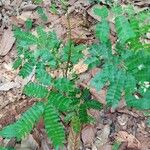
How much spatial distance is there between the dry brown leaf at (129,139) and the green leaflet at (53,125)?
779mm

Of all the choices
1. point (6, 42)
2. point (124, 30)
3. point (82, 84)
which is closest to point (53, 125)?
point (124, 30)

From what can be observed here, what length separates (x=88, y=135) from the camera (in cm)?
258

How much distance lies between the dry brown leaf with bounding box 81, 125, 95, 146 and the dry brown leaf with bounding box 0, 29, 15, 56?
0.99 m

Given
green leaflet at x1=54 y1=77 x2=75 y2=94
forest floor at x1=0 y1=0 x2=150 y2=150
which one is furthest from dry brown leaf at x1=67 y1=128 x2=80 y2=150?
green leaflet at x1=54 y1=77 x2=75 y2=94

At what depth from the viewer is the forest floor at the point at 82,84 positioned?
255 centimetres

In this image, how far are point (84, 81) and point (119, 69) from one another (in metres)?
1.00

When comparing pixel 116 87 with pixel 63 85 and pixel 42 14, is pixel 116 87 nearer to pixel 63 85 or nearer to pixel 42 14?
pixel 63 85

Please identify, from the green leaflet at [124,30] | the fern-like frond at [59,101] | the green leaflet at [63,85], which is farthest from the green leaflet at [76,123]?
the green leaflet at [124,30]

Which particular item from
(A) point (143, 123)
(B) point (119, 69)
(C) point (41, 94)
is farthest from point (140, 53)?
(A) point (143, 123)

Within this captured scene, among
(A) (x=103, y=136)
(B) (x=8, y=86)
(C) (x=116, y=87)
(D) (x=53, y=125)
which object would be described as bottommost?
(A) (x=103, y=136)

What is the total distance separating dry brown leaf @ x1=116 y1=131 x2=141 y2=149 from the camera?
247cm

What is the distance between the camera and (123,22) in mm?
1711

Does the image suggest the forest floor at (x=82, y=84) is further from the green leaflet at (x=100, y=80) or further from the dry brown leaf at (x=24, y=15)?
the green leaflet at (x=100, y=80)

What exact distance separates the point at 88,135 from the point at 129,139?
0.27 metres
